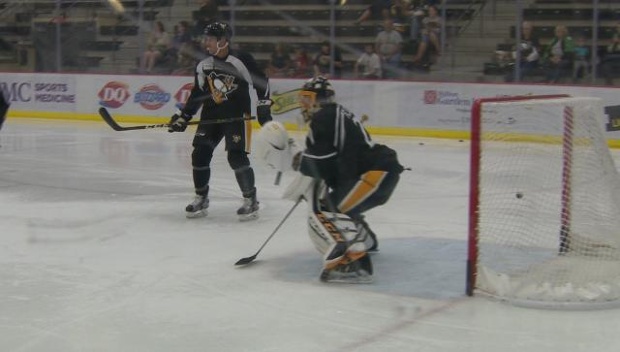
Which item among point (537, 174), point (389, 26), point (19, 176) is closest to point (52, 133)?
point (19, 176)

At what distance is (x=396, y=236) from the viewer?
606cm

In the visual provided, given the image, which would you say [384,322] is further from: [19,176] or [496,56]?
[496,56]

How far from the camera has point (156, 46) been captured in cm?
1567

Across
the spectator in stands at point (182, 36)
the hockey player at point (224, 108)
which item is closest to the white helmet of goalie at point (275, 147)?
the hockey player at point (224, 108)

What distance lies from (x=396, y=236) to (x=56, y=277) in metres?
2.23

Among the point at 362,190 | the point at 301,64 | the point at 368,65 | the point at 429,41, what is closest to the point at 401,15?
the point at 429,41

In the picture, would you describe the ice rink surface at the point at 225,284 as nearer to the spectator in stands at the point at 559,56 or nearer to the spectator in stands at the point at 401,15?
the spectator in stands at the point at 559,56

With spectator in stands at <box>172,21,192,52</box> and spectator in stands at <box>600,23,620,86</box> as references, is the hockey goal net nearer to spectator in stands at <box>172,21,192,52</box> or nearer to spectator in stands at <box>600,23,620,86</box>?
spectator in stands at <box>600,23,620,86</box>

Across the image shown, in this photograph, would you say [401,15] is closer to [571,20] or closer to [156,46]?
[571,20]

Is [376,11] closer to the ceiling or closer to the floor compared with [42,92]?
closer to the ceiling

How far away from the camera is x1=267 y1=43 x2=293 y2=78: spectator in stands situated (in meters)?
14.6

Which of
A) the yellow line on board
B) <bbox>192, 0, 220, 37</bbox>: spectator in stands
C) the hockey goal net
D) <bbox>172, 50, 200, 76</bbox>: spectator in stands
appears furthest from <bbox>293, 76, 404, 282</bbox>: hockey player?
<bbox>192, 0, 220, 37</bbox>: spectator in stands

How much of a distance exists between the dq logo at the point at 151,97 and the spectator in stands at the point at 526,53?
5.56 meters

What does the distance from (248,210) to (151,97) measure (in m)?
8.97
